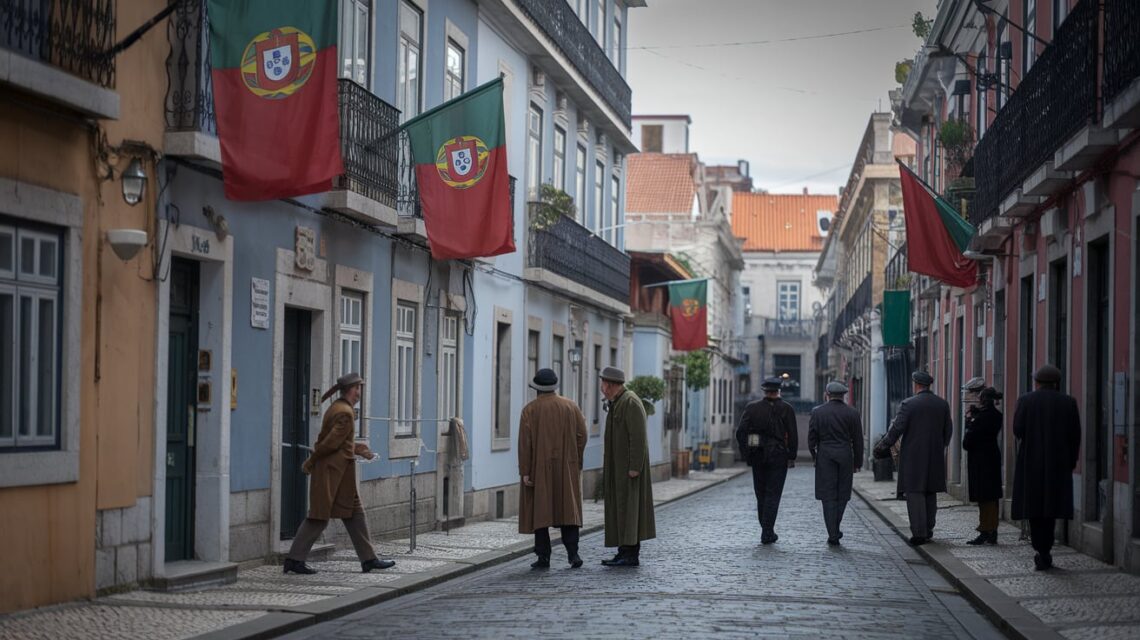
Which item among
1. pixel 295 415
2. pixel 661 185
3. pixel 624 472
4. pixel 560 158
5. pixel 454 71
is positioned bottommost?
pixel 624 472

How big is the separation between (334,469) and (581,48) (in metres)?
15.3

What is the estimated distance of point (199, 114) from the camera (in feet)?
40.8

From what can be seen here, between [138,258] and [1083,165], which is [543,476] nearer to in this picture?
→ [138,258]

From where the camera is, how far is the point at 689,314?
3897 cm

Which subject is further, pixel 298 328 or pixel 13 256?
pixel 298 328

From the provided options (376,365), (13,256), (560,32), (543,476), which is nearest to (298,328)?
(376,365)

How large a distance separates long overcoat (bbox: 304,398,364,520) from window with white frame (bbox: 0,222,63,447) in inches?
113

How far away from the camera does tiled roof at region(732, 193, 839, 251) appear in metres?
91.7

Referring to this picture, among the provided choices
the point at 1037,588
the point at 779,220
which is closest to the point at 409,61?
the point at 1037,588

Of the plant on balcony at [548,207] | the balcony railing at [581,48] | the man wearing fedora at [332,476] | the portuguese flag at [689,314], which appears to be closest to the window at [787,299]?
the portuguese flag at [689,314]

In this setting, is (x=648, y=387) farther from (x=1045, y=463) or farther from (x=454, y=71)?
(x=1045, y=463)

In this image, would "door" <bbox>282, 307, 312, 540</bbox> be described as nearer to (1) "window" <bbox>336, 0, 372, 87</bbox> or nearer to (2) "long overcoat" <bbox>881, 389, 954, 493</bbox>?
(1) "window" <bbox>336, 0, 372, 87</bbox>

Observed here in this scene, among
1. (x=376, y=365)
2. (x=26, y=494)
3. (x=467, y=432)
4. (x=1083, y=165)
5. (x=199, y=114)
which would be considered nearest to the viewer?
(x=26, y=494)

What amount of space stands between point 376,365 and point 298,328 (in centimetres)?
177
